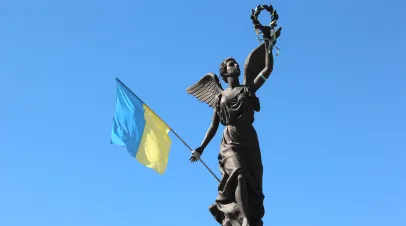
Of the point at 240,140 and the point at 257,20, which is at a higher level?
the point at 257,20

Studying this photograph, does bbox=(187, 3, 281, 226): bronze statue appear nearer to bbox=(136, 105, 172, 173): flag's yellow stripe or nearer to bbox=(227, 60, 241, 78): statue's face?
bbox=(227, 60, 241, 78): statue's face

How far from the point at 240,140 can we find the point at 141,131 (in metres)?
5.31

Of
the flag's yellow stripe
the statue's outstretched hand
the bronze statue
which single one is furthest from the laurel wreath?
the flag's yellow stripe

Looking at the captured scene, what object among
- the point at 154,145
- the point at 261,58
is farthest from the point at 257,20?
the point at 154,145

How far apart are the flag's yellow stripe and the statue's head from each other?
3631 mm

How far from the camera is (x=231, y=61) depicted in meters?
11.0

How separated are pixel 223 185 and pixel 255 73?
208 centimetres

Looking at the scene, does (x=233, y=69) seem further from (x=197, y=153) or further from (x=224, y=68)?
(x=197, y=153)

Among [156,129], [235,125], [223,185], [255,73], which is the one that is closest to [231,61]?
[255,73]

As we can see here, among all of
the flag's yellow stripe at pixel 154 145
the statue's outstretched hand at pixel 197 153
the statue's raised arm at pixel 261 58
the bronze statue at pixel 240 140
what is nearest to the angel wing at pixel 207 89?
the bronze statue at pixel 240 140

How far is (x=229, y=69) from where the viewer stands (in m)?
11.0

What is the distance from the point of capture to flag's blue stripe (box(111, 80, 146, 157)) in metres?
15.0

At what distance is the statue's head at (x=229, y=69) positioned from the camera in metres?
10.9

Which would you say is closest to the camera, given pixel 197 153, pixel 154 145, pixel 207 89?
pixel 197 153
